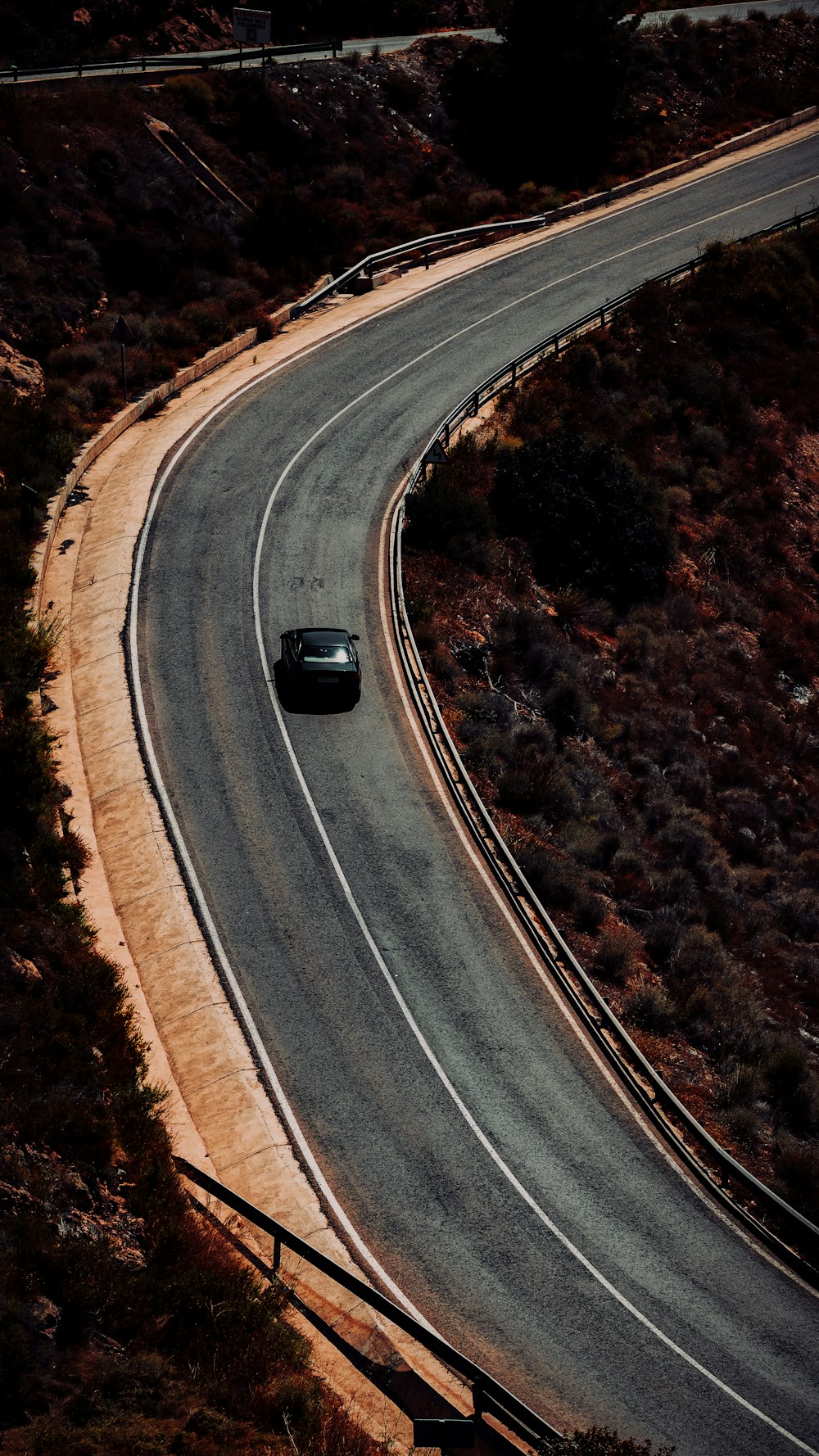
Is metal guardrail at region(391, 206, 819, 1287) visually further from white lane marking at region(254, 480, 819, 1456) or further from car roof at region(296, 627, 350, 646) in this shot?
white lane marking at region(254, 480, 819, 1456)

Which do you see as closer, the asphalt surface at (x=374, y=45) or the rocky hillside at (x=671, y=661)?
the rocky hillside at (x=671, y=661)

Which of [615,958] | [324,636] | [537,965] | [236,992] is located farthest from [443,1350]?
[324,636]

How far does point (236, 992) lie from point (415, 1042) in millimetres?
2903

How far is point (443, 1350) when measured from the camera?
1252 centimetres

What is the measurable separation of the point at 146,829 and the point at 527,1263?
32.9ft

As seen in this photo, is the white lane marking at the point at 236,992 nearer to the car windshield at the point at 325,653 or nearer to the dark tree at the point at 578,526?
the car windshield at the point at 325,653

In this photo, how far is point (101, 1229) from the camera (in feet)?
41.5

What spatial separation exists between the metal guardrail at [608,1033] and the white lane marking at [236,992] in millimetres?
5102

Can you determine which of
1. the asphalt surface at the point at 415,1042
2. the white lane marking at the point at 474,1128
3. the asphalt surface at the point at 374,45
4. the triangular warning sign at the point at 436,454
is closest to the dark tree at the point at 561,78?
the asphalt surface at the point at 374,45

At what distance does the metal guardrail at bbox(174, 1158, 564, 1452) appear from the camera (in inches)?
486

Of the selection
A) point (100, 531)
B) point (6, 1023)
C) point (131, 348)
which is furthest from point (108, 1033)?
point (131, 348)

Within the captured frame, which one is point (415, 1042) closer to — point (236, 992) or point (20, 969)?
point (236, 992)

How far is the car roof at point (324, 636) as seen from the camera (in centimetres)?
2506

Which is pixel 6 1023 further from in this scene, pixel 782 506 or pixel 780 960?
pixel 782 506
